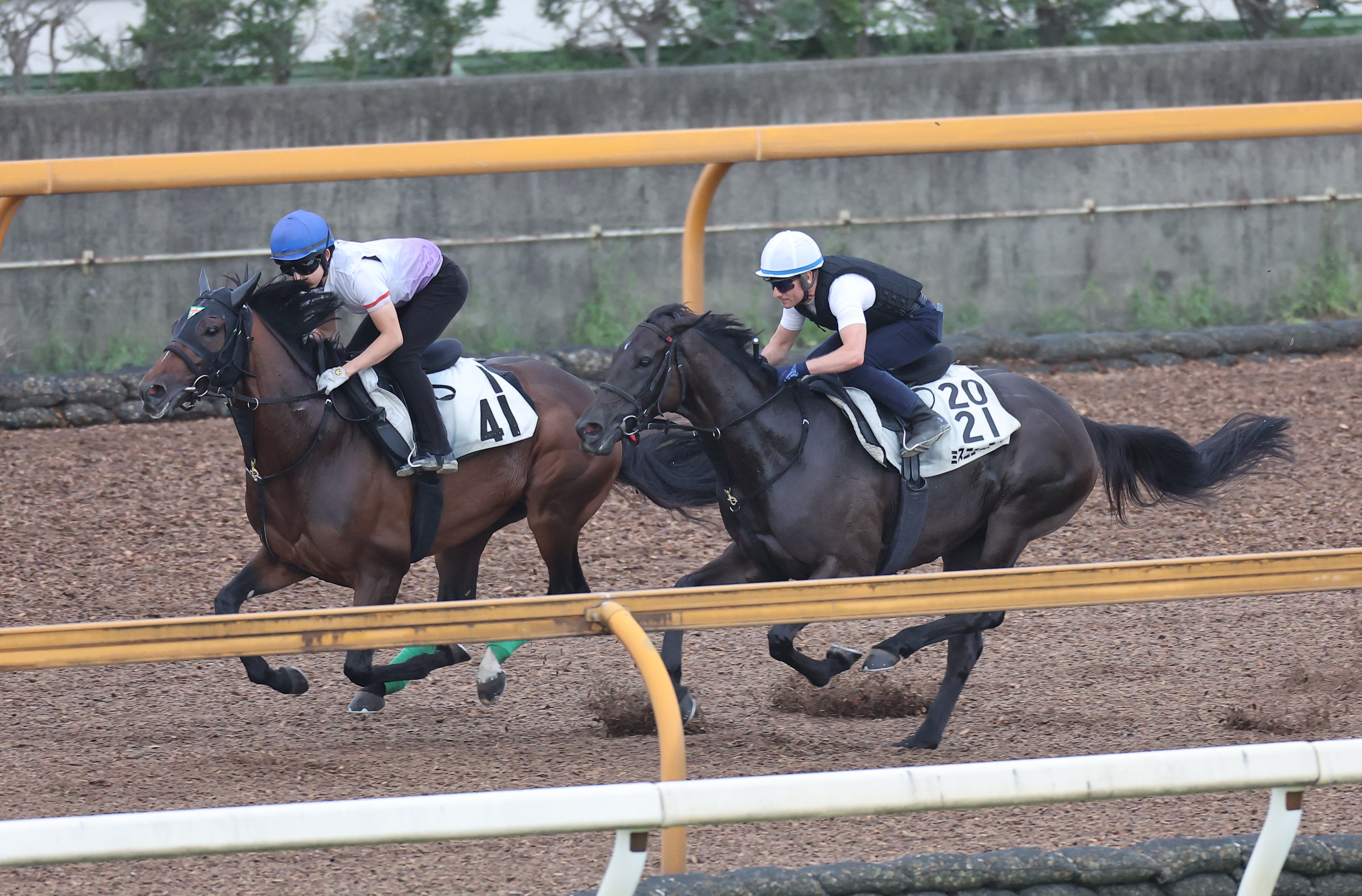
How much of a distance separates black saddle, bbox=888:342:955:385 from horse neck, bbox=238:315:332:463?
1978mm

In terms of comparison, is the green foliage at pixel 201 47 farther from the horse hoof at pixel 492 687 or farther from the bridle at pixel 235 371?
the horse hoof at pixel 492 687

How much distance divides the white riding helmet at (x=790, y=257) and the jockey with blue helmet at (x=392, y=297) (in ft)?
3.71

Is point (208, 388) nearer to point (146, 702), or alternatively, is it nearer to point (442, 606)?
point (146, 702)

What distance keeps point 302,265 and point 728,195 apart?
617 cm

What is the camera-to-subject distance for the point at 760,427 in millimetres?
4961

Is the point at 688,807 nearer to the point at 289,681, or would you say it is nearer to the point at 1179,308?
the point at 289,681

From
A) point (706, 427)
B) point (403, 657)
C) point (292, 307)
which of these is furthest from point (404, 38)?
point (706, 427)

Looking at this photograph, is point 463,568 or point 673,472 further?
point 463,568

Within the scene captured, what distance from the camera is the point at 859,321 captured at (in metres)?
4.88

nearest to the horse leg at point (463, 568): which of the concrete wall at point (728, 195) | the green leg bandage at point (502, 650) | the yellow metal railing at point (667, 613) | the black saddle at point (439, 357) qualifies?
the green leg bandage at point (502, 650)

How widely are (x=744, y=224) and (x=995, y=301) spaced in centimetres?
196

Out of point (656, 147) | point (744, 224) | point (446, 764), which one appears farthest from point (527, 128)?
point (446, 764)

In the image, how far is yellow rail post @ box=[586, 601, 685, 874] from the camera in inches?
118

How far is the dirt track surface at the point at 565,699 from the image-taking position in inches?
150
